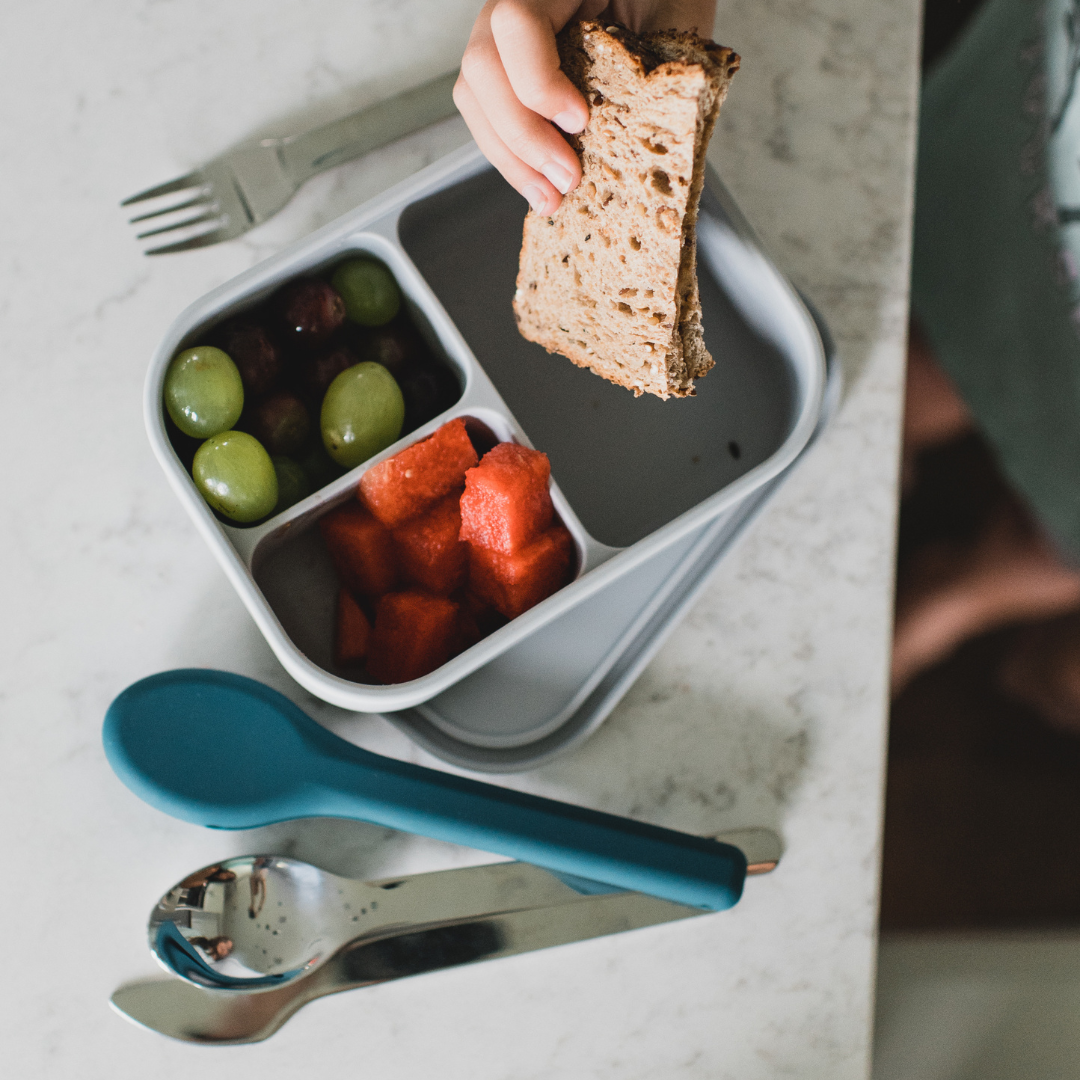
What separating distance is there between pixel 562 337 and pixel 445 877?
47cm

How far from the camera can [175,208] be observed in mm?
766

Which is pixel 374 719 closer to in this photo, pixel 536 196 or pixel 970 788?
pixel 536 196

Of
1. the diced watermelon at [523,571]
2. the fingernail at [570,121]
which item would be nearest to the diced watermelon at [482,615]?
the diced watermelon at [523,571]

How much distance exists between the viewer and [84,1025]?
73cm

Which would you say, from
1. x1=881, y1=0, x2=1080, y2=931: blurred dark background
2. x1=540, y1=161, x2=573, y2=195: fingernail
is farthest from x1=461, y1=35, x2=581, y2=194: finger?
x1=881, y1=0, x2=1080, y2=931: blurred dark background

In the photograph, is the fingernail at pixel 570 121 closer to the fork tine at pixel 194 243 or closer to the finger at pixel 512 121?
the finger at pixel 512 121

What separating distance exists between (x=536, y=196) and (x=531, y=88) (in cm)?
8

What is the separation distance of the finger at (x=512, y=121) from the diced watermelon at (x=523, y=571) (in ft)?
0.89

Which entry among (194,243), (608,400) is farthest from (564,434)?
(194,243)

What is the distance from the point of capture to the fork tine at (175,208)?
761mm

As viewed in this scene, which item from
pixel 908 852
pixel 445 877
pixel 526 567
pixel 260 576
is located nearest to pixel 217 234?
pixel 260 576

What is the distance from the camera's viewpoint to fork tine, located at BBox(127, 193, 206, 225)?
76cm

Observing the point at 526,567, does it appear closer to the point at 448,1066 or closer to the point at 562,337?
the point at 562,337

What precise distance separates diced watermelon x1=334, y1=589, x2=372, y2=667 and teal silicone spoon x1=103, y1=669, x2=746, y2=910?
59 millimetres
